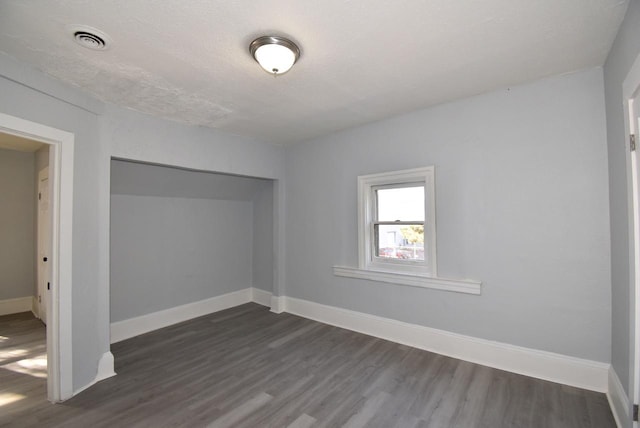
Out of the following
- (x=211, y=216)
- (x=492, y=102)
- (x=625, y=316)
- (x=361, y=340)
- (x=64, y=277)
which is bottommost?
(x=361, y=340)

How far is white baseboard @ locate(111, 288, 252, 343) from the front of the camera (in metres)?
3.46

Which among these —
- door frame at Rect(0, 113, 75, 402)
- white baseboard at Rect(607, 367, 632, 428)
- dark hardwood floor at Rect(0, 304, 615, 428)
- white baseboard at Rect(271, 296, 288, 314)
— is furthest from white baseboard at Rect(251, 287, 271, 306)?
white baseboard at Rect(607, 367, 632, 428)

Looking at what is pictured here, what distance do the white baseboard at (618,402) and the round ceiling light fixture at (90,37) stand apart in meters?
3.89

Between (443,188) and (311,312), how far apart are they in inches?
97.9

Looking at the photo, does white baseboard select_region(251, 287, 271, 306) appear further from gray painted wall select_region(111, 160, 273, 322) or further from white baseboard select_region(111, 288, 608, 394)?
gray painted wall select_region(111, 160, 273, 322)

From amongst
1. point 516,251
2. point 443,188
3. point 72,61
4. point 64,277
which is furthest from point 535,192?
point 64,277

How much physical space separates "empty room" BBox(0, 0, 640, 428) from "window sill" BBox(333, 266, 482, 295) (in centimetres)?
4

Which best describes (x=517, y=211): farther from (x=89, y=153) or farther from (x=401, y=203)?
(x=89, y=153)

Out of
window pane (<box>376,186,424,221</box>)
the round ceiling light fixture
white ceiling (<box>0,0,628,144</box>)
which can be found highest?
white ceiling (<box>0,0,628,144</box>)

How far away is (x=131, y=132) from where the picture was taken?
2859mm

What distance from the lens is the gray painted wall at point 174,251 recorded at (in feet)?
11.8

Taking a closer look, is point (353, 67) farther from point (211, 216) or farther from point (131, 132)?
→ point (211, 216)

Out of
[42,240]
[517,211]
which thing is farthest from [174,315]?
[517,211]

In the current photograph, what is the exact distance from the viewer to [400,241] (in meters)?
3.42
